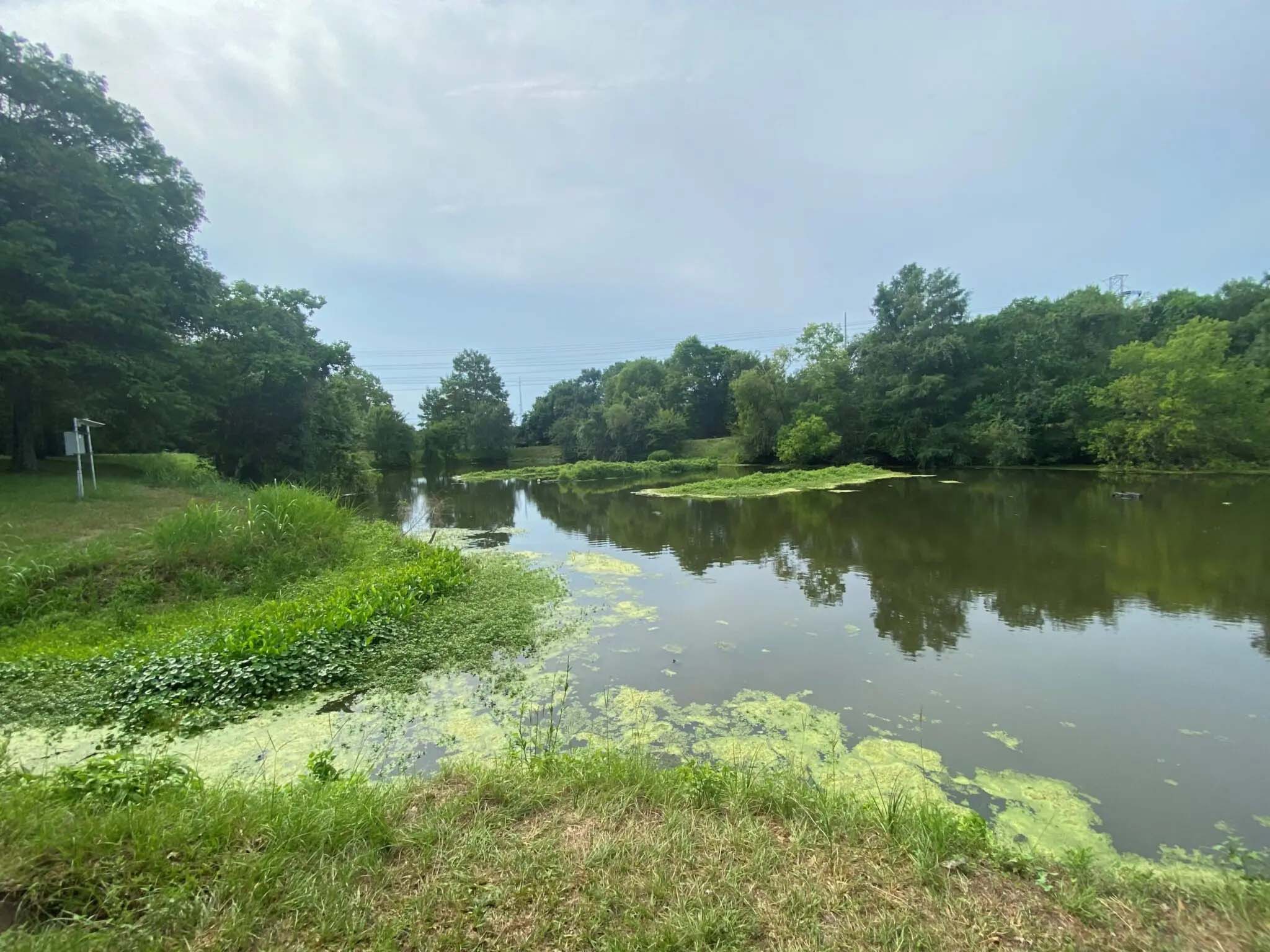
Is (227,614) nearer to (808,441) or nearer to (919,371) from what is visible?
(808,441)

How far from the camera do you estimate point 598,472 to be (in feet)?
116

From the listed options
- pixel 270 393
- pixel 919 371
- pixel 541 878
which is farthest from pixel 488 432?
pixel 541 878

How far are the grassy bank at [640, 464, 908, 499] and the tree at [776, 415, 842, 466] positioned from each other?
6.58 m

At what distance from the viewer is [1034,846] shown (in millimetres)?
2963

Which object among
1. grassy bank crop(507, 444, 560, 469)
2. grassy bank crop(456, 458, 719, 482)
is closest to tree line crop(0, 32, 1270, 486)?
grassy bank crop(507, 444, 560, 469)

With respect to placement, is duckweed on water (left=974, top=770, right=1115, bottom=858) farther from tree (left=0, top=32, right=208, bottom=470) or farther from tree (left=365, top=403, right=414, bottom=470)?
tree (left=365, top=403, right=414, bottom=470)

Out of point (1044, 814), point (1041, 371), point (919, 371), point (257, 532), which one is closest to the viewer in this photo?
point (1044, 814)

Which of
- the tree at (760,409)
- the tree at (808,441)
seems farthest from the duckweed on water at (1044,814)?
the tree at (760,409)

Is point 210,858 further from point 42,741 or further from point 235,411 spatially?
point 235,411

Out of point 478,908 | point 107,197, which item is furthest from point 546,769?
point 107,197

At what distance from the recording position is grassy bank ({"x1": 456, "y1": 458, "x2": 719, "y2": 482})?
34.9 m

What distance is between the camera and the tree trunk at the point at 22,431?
42.4 ft

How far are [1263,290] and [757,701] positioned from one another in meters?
41.3

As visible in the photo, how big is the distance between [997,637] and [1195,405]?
2624cm
